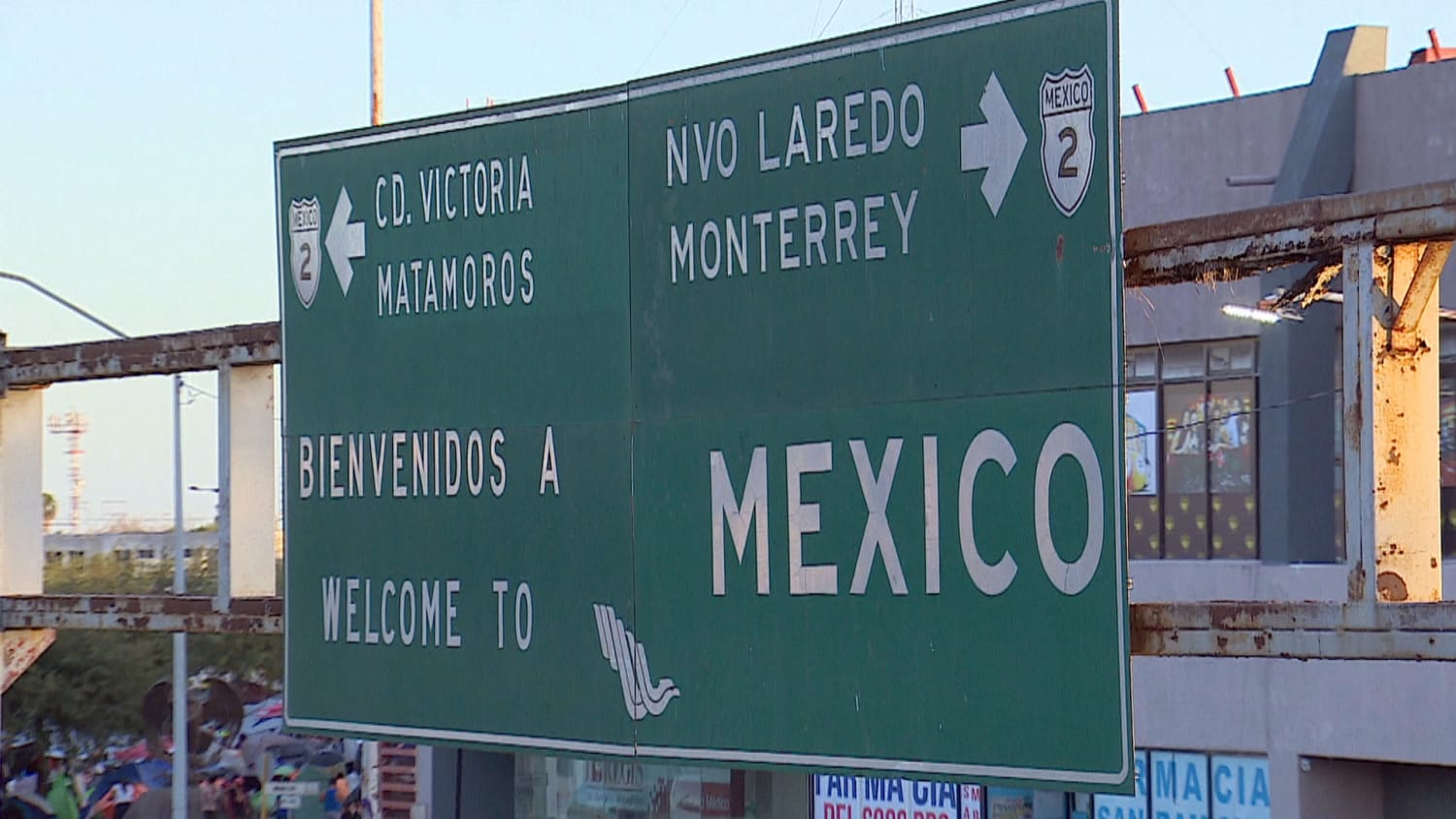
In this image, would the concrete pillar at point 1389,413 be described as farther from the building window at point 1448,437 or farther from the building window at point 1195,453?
the building window at point 1195,453

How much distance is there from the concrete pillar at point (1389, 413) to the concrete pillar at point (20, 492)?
6071 millimetres

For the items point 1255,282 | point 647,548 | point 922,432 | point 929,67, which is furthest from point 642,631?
point 1255,282

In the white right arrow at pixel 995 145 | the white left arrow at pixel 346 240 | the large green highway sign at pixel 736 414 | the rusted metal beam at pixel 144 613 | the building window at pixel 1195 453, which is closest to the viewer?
the large green highway sign at pixel 736 414

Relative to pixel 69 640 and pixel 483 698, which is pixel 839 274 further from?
pixel 69 640

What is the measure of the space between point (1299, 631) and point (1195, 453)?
1437 cm

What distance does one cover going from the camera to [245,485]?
26.9 ft

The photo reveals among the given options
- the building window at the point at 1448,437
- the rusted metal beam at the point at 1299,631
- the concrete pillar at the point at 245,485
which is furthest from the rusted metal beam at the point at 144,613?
the building window at the point at 1448,437

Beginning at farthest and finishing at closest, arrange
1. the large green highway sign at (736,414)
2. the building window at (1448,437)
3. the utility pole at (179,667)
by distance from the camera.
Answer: the utility pole at (179,667) < the building window at (1448,437) < the large green highway sign at (736,414)

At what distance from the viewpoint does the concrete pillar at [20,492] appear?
29.5 ft

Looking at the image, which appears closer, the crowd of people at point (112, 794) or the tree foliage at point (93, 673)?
the tree foliage at point (93, 673)

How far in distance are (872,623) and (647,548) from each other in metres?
0.92

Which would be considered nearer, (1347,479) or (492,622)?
(1347,479)

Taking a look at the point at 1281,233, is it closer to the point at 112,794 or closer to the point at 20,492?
the point at 20,492

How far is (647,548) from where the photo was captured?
21.2ft
